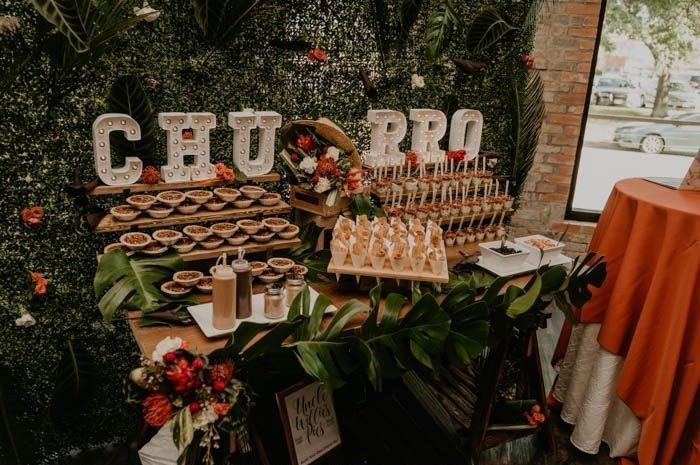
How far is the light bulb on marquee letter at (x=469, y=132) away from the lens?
3.43m

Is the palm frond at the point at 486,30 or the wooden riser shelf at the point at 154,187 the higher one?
the palm frond at the point at 486,30

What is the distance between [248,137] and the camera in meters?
2.64

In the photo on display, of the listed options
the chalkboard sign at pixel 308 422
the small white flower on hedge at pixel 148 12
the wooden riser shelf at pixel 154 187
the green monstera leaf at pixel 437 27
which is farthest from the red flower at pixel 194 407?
the green monstera leaf at pixel 437 27

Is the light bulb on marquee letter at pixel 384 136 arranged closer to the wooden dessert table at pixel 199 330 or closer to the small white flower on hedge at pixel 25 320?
the wooden dessert table at pixel 199 330

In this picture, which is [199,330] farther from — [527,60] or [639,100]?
[639,100]

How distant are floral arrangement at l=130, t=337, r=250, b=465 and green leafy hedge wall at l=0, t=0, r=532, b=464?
113 centimetres

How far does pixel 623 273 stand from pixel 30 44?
2794 millimetres

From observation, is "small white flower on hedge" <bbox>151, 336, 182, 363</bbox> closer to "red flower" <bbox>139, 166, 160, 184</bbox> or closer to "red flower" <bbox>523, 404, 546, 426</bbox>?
"red flower" <bbox>139, 166, 160, 184</bbox>

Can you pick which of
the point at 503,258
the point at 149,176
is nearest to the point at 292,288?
the point at 149,176

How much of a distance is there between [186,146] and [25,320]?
1064mm

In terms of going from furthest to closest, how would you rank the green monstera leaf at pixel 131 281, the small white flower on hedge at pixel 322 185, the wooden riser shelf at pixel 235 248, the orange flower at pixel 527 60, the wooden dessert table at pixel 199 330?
the orange flower at pixel 527 60 < the small white flower on hedge at pixel 322 185 < the wooden riser shelf at pixel 235 248 < the green monstera leaf at pixel 131 281 < the wooden dessert table at pixel 199 330

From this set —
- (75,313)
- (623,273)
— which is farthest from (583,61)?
(75,313)

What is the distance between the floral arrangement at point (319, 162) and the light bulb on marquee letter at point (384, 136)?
0.36 m

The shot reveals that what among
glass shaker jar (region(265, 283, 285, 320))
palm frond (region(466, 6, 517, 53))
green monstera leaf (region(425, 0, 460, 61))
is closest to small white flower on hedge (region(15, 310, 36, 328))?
glass shaker jar (region(265, 283, 285, 320))
